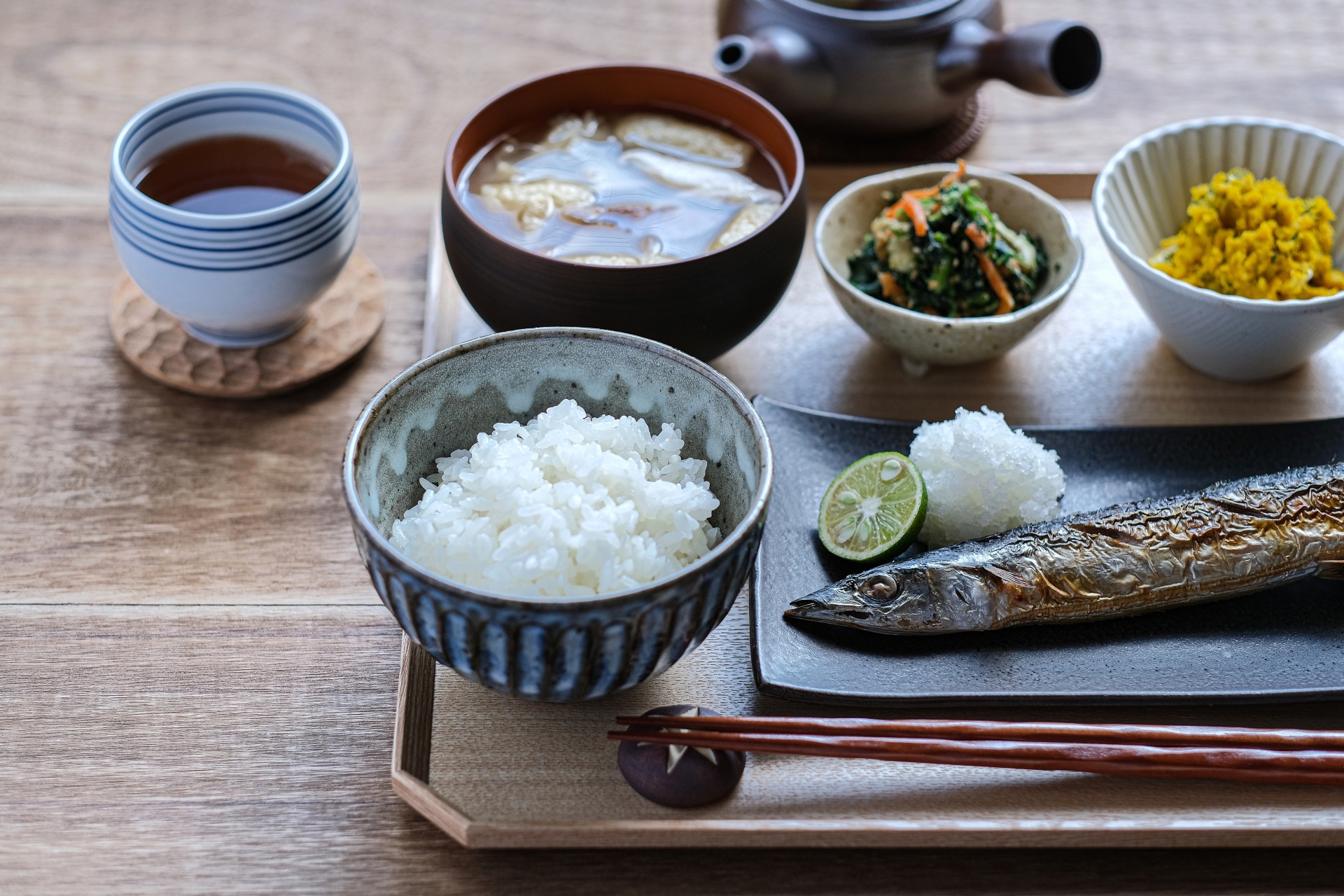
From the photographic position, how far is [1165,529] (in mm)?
1653

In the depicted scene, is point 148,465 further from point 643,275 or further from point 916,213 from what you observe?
point 916,213

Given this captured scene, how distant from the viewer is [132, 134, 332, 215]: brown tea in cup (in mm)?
2000

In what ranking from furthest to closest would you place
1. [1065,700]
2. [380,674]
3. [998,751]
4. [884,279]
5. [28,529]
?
[884,279] < [28,529] < [380,674] < [1065,700] < [998,751]

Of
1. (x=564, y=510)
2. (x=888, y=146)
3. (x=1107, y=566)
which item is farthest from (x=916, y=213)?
(x=564, y=510)

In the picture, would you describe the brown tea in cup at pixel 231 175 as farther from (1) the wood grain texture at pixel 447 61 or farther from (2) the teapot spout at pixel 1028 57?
(2) the teapot spout at pixel 1028 57

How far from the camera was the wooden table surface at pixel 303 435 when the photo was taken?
143 cm

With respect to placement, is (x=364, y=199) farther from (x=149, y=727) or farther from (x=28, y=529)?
(x=149, y=727)

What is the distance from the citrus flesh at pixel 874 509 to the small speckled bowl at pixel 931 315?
1.00 ft

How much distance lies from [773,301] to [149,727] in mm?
1127

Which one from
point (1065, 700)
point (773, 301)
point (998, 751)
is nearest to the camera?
point (998, 751)

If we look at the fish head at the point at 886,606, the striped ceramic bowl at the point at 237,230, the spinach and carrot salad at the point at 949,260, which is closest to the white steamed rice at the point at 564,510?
the fish head at the point at 886,606

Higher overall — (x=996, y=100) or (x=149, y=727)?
(x=996, y=100)

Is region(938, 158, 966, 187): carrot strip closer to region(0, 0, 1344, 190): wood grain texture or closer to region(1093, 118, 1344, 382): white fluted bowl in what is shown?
region(1093, 118, 1344, 382): white fluted bowl

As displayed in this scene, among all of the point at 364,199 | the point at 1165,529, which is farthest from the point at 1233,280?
the point at 364,199
